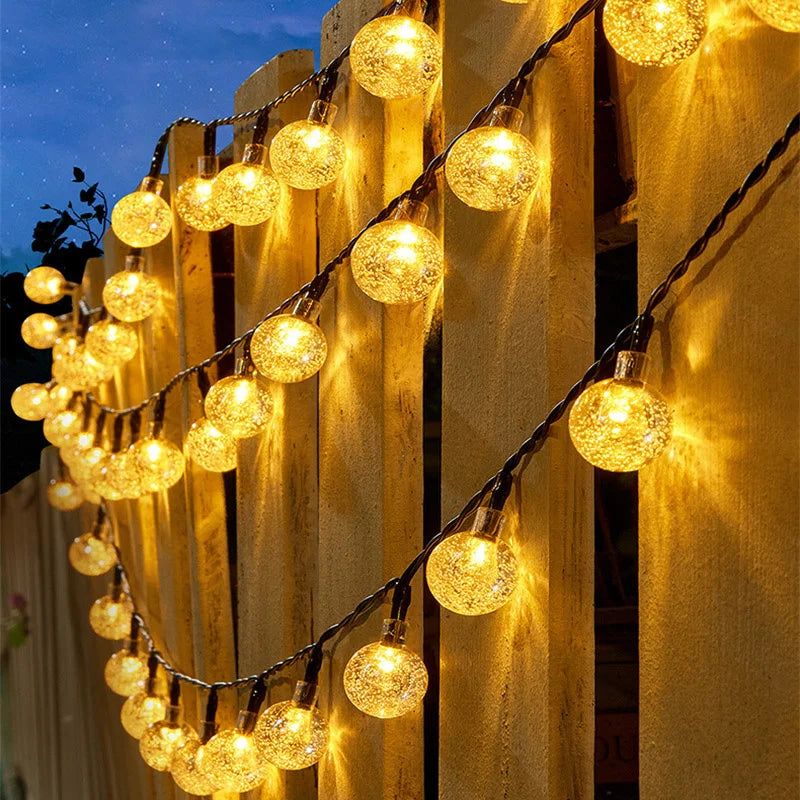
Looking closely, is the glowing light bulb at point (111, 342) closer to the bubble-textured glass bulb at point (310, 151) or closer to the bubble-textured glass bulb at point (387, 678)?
the bubble-textured glass bulb at point (310, 151)

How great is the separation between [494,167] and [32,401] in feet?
6.23

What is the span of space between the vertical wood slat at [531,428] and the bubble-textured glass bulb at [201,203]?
1.85 ft

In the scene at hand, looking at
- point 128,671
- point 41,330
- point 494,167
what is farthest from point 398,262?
point 41,330

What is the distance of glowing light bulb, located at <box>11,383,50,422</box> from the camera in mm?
2438

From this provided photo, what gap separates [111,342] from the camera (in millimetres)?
1825

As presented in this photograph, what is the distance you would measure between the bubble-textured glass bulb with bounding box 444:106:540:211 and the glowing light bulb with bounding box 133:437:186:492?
93 centimetres

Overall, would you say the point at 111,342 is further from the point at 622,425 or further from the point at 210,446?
the point at 622,425

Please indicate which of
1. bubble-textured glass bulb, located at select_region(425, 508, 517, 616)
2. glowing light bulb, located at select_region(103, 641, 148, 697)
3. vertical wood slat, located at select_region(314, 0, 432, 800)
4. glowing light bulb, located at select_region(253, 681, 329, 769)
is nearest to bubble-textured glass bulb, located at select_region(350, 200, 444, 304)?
vertical wood slat, located at select_region(314, 0, 432, 800)

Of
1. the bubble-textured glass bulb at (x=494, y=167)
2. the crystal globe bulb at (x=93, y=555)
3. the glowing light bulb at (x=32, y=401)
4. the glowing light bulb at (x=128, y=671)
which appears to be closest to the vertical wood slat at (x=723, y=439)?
the bubble-textured glass bulb at (x=494, y=167)

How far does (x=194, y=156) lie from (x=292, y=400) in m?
0.60

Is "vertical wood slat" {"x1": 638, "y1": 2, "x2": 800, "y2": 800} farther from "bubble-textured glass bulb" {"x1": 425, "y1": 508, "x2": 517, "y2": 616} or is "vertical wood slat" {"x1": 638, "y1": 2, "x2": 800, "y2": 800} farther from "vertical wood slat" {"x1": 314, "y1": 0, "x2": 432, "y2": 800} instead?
"vertical wood slat" {"x1": 314, "y1": 0, "x2": 432, "y2": 800}

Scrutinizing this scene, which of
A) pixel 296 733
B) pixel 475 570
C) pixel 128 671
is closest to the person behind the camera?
pixel 475 570

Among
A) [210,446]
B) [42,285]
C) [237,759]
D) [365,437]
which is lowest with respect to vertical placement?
[237,759]

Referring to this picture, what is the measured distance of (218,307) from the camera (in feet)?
6.75
